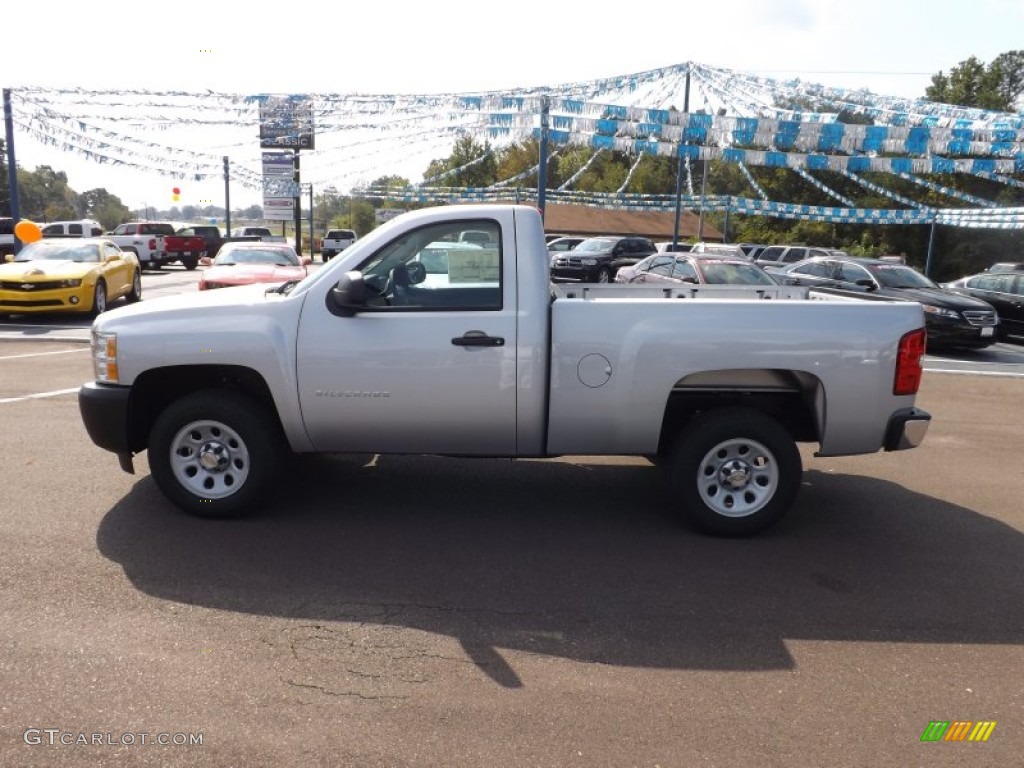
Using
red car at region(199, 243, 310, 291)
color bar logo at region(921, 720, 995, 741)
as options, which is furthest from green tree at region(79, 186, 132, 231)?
color bar logo at region(921, 720, 995, 741)

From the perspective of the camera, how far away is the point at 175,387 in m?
5.55

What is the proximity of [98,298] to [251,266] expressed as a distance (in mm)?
3475

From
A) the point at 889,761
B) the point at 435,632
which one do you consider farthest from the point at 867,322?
the point at 435,632

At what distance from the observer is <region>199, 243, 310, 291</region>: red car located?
13727 mm

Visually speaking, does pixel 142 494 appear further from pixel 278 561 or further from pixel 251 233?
pixel 251 233

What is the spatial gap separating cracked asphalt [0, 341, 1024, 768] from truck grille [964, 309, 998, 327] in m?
9.22

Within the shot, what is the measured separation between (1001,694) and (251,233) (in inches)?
1704

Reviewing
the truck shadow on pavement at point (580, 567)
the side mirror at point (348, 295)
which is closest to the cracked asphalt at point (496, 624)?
the truck shadow on pavement at point (580, 567)

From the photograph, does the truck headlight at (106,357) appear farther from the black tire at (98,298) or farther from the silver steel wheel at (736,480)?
the black tire at (98,298)

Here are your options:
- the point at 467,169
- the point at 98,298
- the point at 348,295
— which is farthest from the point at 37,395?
the point at 467,169

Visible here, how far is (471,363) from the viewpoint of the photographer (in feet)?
16.5

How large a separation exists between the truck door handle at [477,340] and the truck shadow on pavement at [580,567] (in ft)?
3.89

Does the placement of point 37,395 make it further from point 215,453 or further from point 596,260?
point 596,260

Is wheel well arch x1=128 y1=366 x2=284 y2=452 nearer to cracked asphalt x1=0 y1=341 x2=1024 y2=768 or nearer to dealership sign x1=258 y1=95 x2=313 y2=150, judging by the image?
cracked asphalt x1=0 y1=341 x2=1024 y2=768
